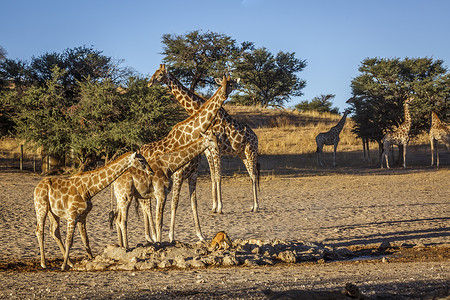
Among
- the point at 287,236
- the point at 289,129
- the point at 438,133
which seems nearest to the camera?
the point at 287,236

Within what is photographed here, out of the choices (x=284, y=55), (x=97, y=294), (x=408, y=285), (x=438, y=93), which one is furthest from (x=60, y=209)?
(x=284, y=55)

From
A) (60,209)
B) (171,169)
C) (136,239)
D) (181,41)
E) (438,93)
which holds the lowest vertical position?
(136,239)

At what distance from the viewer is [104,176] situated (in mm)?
9539

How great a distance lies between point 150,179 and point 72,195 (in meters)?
1.56

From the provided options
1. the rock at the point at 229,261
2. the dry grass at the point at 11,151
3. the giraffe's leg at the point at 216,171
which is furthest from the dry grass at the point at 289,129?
the rock at the point at 229,261

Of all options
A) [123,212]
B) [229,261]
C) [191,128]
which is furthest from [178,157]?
[229,261]

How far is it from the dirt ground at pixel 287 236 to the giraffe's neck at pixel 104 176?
1.59 metres

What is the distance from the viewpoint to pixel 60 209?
9.35 m

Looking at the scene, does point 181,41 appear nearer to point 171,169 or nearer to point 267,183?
point 267,183

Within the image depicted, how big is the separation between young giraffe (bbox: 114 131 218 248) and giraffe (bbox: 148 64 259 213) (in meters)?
3.16

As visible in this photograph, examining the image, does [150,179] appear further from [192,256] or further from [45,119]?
[45,119]

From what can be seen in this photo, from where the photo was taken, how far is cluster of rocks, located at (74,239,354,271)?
868 cm

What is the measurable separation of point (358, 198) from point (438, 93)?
1829cm

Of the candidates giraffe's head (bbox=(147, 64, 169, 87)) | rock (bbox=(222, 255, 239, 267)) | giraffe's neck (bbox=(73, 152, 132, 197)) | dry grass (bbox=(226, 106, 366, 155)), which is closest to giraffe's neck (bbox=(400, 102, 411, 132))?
dry grass (bbox=(226, 106, 366, 155))
